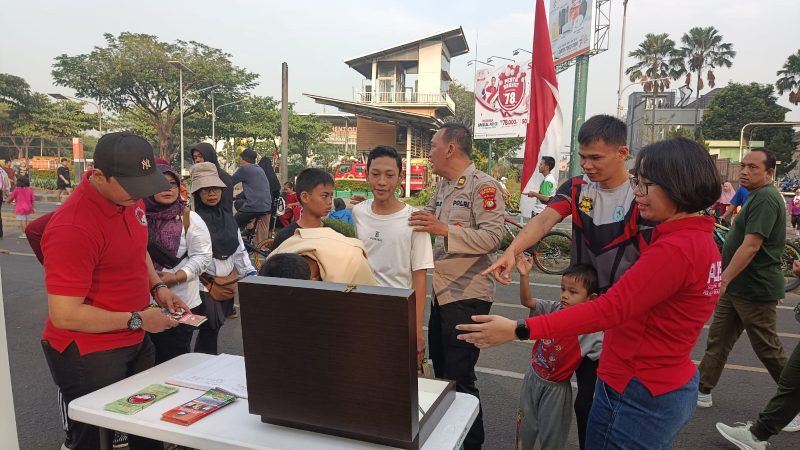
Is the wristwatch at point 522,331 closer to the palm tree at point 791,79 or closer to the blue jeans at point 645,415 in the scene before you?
the blue jeans at point 645,415

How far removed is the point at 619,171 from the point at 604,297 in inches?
36.3

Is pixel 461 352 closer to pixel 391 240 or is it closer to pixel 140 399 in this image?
pixel 391 240

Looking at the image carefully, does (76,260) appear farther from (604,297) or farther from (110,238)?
(604,297)

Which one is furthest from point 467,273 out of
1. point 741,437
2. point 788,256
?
point 788,256

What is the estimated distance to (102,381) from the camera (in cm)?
200

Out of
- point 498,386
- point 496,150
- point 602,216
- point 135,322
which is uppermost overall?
point 496,150

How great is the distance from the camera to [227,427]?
5.08 ft

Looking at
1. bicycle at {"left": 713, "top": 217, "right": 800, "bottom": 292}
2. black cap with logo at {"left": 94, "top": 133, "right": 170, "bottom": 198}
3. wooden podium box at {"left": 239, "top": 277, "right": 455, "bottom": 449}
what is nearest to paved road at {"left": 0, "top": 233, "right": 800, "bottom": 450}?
bicycle at {"left": 713, "top": 217, "right": 800, "bottom": 292}

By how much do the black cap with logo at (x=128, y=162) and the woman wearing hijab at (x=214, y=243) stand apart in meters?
1.50

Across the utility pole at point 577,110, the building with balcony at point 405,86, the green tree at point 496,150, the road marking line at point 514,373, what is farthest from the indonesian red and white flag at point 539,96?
the building with balcony at point 405,86

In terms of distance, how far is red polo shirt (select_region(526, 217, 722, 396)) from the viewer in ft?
5.02

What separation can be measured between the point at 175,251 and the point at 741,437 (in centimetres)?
369

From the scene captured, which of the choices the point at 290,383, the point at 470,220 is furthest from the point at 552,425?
the point at 290,383

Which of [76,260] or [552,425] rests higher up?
[76,260]
